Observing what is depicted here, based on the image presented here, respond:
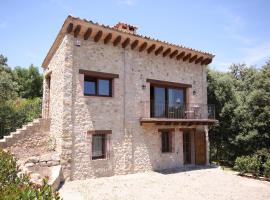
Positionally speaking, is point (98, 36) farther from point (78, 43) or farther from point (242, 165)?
point (242, 165)

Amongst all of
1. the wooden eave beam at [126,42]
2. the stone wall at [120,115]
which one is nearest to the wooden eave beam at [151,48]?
the stone wall at [120,115]

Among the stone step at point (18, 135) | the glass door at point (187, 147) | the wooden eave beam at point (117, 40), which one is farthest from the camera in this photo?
the glass door at point (187, 147)

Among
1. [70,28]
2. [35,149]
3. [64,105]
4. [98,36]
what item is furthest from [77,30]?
[35,149]

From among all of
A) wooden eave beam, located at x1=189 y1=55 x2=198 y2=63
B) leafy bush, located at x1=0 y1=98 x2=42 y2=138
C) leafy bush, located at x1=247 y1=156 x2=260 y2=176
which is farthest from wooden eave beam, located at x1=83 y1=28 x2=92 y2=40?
leafy bush, located at x1=247 y1=156 x2=260 y2=176

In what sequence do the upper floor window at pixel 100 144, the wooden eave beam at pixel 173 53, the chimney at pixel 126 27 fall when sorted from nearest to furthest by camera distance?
1. the upper floor window at pixel 100 144
2. the chimney at pixel 126 27
3. the wooden eave beam at pixel 173 53

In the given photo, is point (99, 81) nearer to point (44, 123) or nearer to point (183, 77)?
point (44, 123)

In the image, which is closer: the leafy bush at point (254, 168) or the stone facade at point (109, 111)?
the stone facade at point (109, 111)

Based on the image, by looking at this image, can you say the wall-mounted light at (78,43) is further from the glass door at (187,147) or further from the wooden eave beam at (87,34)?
the glass door at (187,147)

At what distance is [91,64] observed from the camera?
12766 millimetres

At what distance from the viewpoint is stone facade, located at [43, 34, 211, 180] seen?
11.9 m

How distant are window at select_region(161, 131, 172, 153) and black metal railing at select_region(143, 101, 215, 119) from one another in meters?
1.10

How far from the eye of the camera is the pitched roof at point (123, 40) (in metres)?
12.1

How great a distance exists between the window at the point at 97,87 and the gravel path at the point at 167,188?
4353 millimetres

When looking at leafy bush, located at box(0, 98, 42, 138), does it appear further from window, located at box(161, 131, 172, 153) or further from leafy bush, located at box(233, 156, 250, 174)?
leafy bush, located at box(233, 156, 250, 174)
